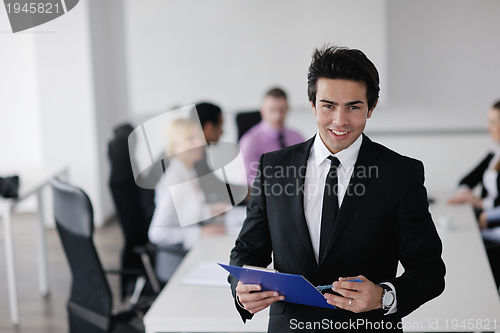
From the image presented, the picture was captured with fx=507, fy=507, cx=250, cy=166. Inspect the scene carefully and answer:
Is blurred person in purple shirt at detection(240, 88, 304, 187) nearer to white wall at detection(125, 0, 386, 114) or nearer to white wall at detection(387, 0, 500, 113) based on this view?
white wall at detection(125, 0, 386, 114)

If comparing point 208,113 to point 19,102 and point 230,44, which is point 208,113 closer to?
point 230,44

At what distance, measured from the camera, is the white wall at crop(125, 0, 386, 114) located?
492 centimetres

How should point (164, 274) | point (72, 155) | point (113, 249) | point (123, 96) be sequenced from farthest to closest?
point (123, 96), point (72, 155), point (113, 249), point (164, 274)

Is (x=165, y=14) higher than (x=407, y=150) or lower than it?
higher

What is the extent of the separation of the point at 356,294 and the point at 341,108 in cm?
44

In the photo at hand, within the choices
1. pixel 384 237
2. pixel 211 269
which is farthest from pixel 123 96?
pixel 384 237

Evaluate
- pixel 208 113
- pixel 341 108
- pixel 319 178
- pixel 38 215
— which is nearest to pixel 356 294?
pixel 319 178

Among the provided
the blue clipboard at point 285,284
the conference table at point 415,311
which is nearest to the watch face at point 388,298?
the blue clipboard at point 285,284

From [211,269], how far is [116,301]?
1.52 m

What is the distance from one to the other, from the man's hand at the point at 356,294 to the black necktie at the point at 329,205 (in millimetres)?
129

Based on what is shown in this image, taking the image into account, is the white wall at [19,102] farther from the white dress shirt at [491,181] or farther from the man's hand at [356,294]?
the man's hand at [356,294]

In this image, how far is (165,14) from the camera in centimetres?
505

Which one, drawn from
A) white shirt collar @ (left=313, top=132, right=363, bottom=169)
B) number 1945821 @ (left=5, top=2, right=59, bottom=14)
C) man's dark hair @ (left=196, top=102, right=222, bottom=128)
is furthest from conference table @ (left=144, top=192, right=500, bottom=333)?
number 1945821 @ (left=5, top=2, right=59, bottom=14)

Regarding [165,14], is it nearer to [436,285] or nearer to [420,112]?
[420,112]
